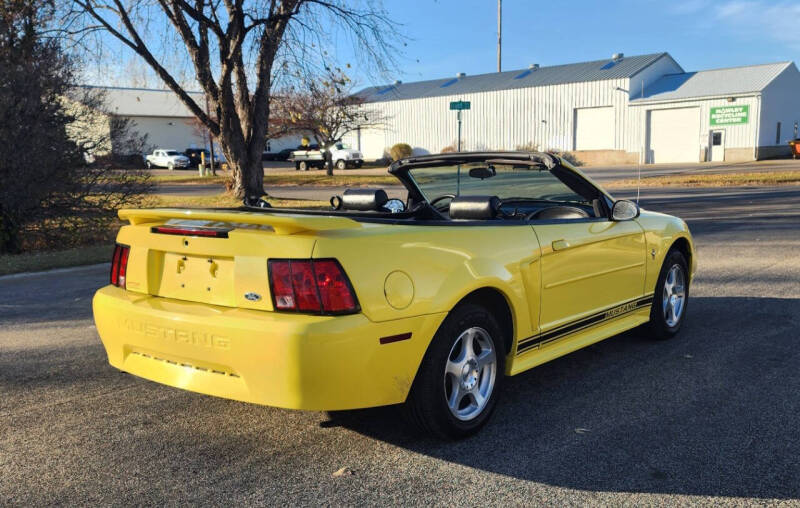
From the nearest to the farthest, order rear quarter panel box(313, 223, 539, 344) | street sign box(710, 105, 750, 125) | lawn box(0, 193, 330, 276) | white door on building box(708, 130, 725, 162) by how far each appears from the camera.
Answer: rear quarter panel box(313, 223, 539, 344) → lawn box(0, 193, 330, 276) → street sign box(710, 105, 750, 125) → white door on building box(708, 130, 725, 162)

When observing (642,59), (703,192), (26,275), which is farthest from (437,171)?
(642,59)

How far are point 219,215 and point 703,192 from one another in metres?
21.9

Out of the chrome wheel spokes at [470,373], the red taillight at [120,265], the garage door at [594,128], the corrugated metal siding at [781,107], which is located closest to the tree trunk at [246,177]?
the red taillight at [120,265]

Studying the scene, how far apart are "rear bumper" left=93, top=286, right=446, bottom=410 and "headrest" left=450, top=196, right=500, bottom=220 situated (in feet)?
2.96

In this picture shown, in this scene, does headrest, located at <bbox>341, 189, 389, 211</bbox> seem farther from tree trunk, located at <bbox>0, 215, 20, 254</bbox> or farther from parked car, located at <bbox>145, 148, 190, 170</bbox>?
parked car, located at <bbox>145, 148, 190, 170</bbox>

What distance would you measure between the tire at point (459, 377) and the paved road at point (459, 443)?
129 mm

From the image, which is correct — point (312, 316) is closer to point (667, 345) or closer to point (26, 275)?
point (667, 345)

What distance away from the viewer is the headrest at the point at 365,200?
15.3 feet

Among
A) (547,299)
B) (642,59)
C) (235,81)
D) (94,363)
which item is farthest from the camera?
(642,59)

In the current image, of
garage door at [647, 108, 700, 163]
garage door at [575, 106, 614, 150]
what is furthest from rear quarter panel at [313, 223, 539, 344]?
garage door at [575, 106, 614, 150]

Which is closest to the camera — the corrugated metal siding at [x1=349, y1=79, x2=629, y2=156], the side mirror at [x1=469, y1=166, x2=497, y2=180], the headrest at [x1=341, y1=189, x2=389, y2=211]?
the headrest at [x1=341, y1=189, x2=389, y2=211]

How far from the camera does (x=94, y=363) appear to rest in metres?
5.18

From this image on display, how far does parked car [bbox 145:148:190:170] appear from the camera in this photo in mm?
56688

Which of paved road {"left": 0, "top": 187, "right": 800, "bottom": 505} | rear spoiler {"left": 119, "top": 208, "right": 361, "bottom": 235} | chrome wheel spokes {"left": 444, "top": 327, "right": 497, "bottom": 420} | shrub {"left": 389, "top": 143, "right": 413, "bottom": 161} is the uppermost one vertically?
shrub {"left": 389, "top": 143, "right": 413, "bottom": 161}
